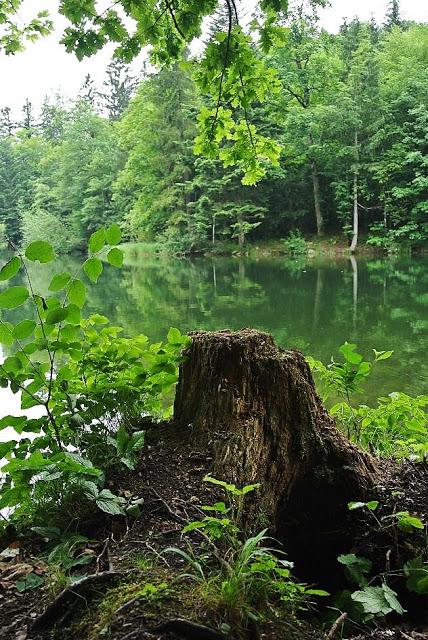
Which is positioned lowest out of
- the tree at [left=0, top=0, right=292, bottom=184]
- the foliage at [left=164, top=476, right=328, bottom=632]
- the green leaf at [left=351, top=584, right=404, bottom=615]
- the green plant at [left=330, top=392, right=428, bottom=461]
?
the green plant at [left=330, top=392, right=428, bottom=461]

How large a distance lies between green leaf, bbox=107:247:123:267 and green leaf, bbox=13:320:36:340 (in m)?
0.36

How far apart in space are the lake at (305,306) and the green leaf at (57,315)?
5.54m

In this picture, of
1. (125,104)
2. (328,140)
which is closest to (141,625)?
(328,140)

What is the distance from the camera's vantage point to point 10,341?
1.92m

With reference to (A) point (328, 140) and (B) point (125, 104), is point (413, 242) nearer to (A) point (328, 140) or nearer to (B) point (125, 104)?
(A) point (328, 140)

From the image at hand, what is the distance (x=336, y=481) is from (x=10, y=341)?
158 centimetres

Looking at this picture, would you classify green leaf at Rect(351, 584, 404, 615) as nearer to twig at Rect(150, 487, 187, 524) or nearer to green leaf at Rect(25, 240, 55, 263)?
twig at Rect(150, 487, 187, 524)

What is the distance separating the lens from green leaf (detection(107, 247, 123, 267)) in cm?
190

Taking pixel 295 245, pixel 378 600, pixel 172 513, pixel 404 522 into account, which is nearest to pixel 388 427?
pixel 404 522

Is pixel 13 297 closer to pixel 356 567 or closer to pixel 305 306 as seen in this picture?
pixel 356 567

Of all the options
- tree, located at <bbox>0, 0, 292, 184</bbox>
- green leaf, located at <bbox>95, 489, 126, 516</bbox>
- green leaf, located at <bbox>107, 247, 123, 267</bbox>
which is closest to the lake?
tree, located at <bbox>0, 0, 292, 184</bbox>

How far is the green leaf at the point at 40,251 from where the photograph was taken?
1.81 meters

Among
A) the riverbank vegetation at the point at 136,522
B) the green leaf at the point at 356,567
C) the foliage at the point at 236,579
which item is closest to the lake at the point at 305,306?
the riverbank vegetation at the point at 136,522

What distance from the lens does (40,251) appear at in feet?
5.99
